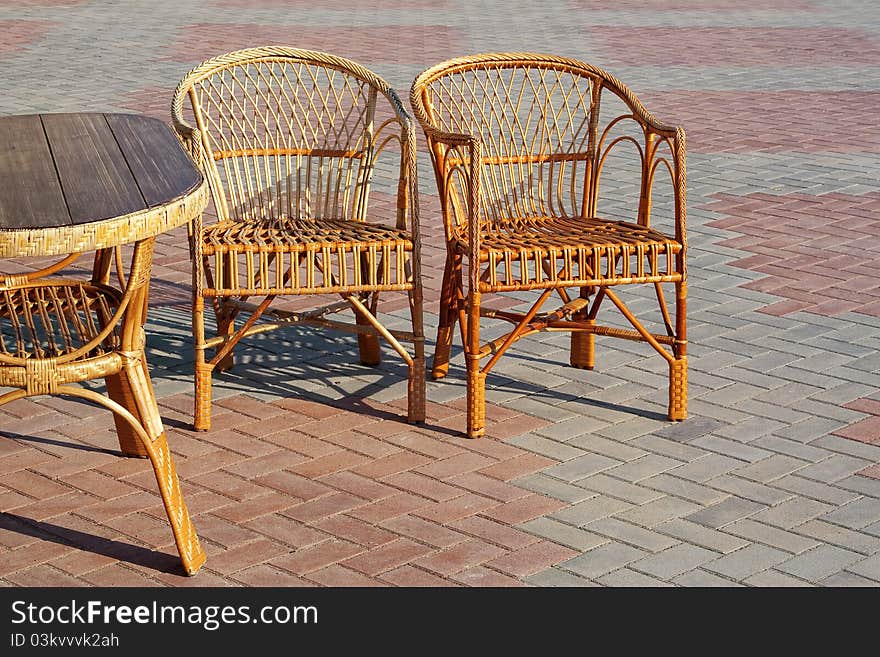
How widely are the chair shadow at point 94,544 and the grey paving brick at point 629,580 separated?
37.5 inches

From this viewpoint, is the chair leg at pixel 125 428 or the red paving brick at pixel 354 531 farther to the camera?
the chair leg at pixel 125 428

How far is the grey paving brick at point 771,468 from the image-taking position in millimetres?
3516

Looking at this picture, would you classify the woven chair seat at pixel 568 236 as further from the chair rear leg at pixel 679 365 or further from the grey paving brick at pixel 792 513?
the grey paving brick at pixel 792 513

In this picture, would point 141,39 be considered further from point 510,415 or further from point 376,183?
point 510,415

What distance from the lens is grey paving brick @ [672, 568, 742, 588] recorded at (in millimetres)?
2953

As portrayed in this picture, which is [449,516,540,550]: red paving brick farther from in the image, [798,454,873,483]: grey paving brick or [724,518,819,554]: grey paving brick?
[798,454,873,483]: grey paving brick

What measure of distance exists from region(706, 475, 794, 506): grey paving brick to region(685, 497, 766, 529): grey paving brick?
0.03 m

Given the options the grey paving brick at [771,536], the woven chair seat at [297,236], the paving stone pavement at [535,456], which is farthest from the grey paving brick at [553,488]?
the woven chair seat at [297,236]

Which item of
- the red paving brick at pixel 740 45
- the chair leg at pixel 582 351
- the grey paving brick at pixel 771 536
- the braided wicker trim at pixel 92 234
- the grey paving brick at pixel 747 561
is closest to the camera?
the braided wicker trim at pixel 92 234

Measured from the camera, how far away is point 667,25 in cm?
1352

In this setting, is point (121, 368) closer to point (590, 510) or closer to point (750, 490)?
point (590, 510)

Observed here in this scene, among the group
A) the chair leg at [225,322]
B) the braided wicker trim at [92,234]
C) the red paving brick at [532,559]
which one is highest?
the braided wicker trim at [92,234]

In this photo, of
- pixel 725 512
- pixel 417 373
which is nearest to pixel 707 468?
pixel 725 512

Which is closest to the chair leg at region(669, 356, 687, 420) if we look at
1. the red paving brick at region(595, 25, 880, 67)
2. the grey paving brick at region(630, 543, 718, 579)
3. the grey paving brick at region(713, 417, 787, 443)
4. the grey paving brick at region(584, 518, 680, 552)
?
the grey paving brick at region(713, 417, 787, 443)
